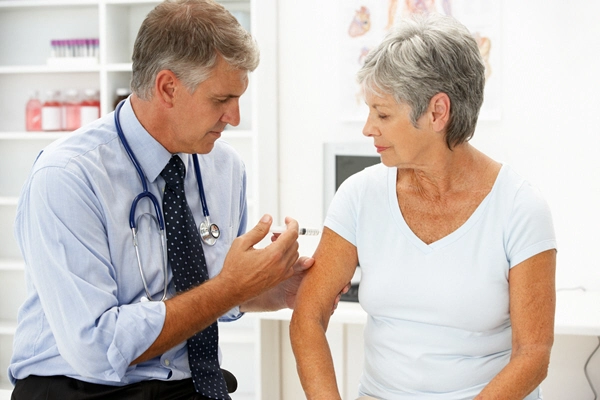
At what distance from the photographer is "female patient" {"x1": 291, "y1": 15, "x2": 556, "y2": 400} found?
1528mm

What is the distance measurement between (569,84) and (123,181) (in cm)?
212

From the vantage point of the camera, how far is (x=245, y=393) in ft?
11.7

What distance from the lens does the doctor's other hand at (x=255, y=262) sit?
63.5 inches

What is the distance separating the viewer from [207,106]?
1665 millimetres

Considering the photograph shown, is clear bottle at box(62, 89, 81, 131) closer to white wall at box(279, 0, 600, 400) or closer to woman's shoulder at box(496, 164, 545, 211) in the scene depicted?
white wall at box(279, 0, 600, 400)

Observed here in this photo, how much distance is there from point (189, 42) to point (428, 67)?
20.4 inches

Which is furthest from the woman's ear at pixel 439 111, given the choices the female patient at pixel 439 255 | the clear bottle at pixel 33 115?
the clear bottle at pixel 33 115

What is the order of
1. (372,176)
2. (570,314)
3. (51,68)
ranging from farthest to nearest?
(51,68)
(570,314)
(372,176)

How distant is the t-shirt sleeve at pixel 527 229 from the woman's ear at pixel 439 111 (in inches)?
8.7

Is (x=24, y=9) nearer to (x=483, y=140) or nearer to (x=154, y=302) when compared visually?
(x=483, y=140)

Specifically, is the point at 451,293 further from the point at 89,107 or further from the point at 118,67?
the point at 89,107

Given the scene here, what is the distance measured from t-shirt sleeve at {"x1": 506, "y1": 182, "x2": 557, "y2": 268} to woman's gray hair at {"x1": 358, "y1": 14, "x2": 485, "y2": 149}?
213 millimetres

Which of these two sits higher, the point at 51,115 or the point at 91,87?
the point at 91,87

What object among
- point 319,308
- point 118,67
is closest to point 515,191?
point 319,308
